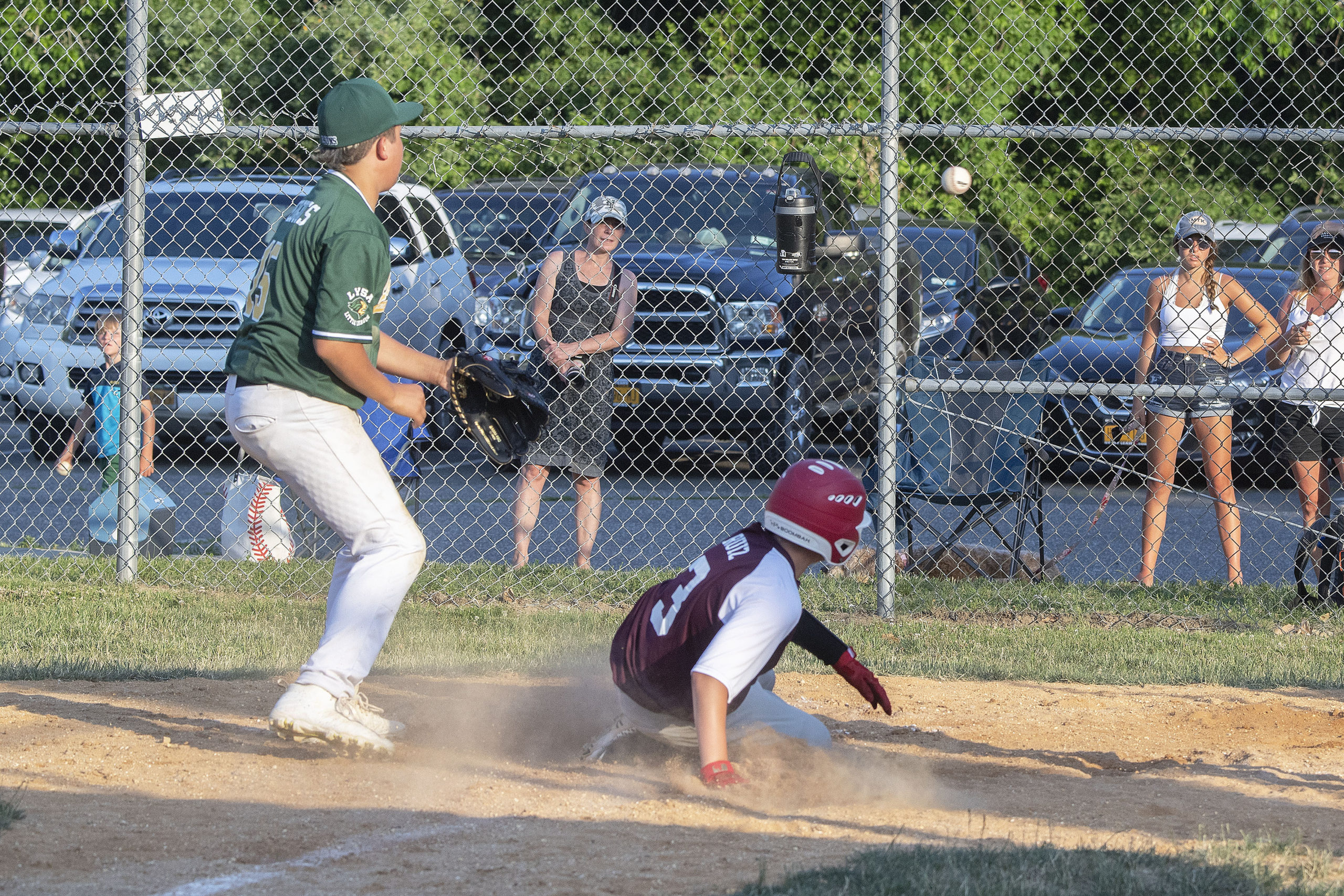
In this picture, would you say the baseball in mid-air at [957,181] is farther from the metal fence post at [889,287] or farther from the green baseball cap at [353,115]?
the green baseball cap at [353,115]

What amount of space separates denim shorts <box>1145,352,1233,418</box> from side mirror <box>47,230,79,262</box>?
8.62 meters

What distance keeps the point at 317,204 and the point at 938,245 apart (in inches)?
325

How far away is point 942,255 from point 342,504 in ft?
27.2

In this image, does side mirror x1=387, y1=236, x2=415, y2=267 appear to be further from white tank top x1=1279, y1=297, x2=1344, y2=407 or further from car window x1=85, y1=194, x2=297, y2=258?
white tank top x1=1279, y1=297, x2=1344, y2=407

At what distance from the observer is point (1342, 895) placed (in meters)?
3.16

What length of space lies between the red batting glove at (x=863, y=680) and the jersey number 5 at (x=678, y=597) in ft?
1.76

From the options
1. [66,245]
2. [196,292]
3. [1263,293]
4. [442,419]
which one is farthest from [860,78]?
[66,245]

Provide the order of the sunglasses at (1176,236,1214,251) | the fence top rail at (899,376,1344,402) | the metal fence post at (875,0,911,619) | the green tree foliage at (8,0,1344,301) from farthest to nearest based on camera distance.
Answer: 1. the green tree foliage at (8,0,1344,301)
2. the sunglasses at (1176,236,1214,251)
3. the metal fence post at (875,0,911,619)
4. the fence top rail at (899,376,1344,402)

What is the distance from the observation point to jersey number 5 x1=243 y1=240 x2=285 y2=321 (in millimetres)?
4336

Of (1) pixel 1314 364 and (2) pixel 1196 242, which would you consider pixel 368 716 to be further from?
(1) pixel 1314 364

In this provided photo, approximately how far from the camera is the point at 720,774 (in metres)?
3.85

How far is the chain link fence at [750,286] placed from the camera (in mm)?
7285

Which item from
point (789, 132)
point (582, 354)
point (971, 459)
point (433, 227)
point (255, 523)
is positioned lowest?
point (255, 523)

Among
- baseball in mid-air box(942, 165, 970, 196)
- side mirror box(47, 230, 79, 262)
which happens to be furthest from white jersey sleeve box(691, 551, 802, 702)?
side mirror box(47, 230, 79, 262)
